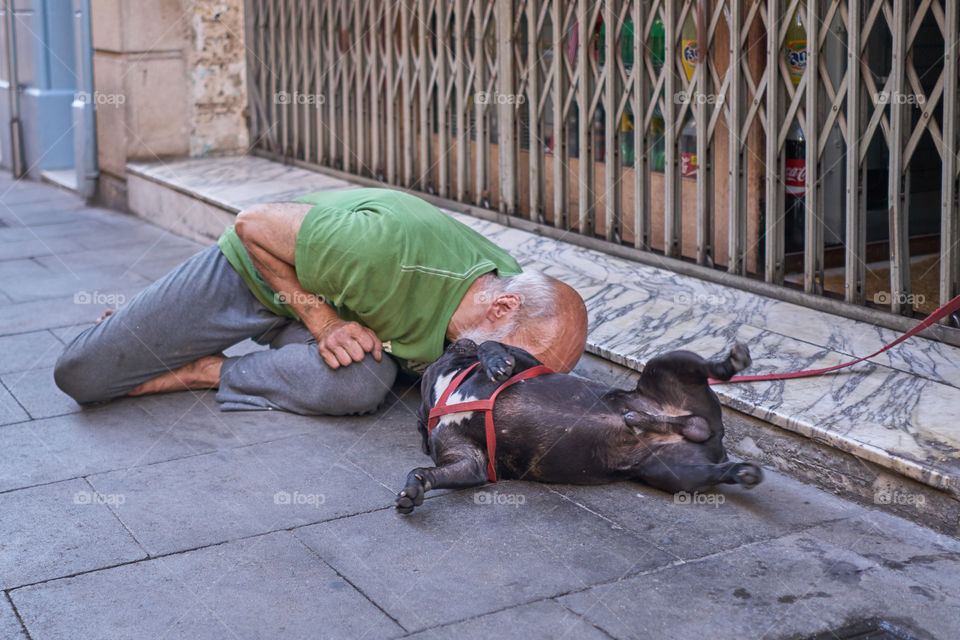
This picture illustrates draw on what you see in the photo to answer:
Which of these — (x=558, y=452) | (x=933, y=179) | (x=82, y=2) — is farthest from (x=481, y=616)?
(x=82, y=2)

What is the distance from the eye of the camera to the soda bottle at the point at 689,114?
524 centimetres

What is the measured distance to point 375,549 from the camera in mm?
3352

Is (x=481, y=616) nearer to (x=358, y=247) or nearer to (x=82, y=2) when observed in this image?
(x=358, y=247)

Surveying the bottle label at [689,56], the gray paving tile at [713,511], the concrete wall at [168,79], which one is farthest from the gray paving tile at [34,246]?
the gray paving tile at [713,511]

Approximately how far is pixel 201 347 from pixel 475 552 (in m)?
1.91

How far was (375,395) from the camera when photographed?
446cm

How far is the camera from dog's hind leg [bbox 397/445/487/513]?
347cm

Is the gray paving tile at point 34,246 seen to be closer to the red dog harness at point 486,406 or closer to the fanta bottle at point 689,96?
the fanta bottle at point 689,96

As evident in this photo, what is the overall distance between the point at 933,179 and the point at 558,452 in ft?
11.4

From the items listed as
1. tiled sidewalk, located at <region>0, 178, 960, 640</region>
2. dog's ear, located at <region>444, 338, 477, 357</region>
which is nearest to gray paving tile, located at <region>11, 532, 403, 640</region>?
tiled sidewalk, located at <region>0, 178, 960, 640</region>

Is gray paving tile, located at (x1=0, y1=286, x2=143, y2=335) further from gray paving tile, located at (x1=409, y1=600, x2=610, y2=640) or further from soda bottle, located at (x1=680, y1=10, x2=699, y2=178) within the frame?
gray paving tile, located at (x1=409, y1=600, x2=610, y2=640)

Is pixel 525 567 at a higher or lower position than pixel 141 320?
lower

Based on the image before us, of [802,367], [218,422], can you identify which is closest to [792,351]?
[802,367]

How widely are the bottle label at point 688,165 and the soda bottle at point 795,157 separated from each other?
0.45 metres
